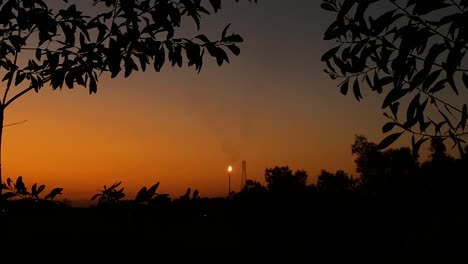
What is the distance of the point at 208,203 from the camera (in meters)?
3.45

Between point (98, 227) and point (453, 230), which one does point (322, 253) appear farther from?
point (98, 227)

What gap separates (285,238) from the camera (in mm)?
9047

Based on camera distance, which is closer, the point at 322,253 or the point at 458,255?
the point at 458,255

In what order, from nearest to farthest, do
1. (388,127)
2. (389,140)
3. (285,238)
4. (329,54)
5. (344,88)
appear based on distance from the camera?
(389,140) < (388,127) < (329,54) < (344,88) < (285,238)

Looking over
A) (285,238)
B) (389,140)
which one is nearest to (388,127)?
(389,140)

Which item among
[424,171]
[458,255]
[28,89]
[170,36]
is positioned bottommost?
[458,255]

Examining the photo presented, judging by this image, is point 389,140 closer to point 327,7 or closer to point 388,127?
point 388,127

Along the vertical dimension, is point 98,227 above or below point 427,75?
below

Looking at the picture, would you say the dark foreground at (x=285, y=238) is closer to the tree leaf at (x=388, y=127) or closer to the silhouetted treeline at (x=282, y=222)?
A: the silhouetted treeline at (x=282, y=222)

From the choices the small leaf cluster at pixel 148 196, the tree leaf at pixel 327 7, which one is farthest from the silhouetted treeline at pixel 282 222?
the tree leaf at pixel 327 7

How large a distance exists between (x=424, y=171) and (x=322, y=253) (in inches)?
211

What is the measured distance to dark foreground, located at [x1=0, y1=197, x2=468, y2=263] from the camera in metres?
3.42

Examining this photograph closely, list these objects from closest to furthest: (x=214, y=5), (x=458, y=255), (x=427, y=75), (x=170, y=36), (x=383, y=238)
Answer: (x=427, y=75), (x=214, y=5), (x=170, y=36), (x=458, y=255), (x=383, y=238)

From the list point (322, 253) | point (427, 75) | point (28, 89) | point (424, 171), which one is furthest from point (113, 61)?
point (322, 253)
